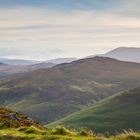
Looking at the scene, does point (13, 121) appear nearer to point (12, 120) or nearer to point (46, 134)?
point (12, 120)

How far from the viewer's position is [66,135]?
733 inches

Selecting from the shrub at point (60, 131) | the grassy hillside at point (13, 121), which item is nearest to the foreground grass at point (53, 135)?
the shrub at point (60, 131)

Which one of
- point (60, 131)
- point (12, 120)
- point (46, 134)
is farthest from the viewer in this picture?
point (12, 120)

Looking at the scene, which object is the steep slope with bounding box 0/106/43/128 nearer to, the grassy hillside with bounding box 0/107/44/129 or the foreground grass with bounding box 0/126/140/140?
the grassy hillside with bounding box 0/107/44/129

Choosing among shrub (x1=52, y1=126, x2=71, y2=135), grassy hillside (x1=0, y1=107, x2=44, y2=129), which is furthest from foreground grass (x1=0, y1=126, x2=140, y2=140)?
grassy hillside (x1=0, y1=107, x2=44, y2=129)

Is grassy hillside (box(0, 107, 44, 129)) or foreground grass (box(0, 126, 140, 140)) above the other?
foreground grass (box(0, 126, 140, 140))

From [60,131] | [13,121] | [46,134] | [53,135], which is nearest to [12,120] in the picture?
[13,121]

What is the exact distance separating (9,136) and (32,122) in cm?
595

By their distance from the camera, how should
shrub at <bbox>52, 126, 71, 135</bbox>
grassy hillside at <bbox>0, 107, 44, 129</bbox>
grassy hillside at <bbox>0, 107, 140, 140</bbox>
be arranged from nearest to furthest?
grassy hillside at <bbox>0, 107, 140, 140</bbox>, shrub at <bbox>52, 126, 71, 135</bbox>, grassy hillside at <bbox>0, 107, 44, 129</bbox>

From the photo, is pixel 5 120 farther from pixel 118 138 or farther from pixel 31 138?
pixel 118 138

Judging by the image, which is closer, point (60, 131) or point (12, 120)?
point (60, 131)

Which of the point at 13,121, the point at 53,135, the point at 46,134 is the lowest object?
the point at 13,121

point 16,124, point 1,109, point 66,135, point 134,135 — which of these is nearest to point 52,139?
point 66,135

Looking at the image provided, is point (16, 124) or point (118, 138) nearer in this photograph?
point (118, 138)
